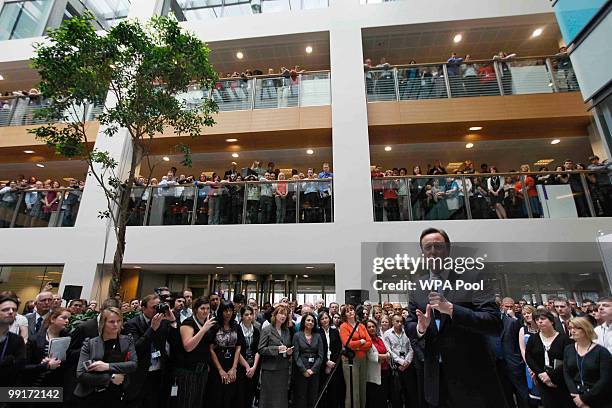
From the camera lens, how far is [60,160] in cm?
1384

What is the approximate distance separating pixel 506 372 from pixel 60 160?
16453 millimetres

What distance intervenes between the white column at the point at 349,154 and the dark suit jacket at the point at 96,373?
212 inches

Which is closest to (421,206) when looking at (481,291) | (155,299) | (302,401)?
(302,401)

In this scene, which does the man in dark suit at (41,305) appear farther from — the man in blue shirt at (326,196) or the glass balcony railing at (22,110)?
the glass balcony railing at (22,110)

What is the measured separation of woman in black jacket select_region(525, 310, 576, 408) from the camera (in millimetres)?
3852

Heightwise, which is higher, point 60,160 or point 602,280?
point 60,160

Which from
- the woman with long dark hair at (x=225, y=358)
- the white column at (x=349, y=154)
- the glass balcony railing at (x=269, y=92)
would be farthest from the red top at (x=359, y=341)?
the glass balcony railing at (x=269, y=92)

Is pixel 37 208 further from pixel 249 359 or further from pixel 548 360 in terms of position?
pixel 548 360

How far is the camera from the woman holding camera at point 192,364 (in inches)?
159

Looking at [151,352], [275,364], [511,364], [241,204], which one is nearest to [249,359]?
[275,364]

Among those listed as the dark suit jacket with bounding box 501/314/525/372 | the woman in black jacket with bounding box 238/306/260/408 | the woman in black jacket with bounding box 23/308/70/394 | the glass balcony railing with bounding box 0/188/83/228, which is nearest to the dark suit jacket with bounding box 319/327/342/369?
the woman in black jacket with bounding box 238/306/260/408

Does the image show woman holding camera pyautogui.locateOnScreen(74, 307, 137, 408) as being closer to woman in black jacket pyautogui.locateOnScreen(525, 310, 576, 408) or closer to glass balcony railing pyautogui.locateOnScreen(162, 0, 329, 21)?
woman in black jacket pyautogui.locateOnScreen(525, 310, 576, 408)

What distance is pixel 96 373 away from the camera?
2986mm

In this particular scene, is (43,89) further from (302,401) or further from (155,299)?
(302,401)
